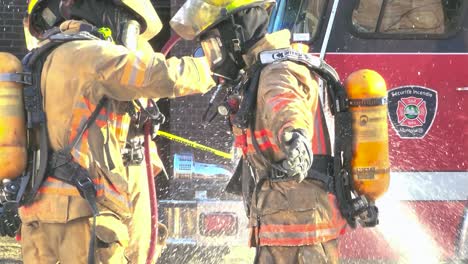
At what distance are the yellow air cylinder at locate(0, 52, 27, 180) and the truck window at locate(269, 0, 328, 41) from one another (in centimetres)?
254

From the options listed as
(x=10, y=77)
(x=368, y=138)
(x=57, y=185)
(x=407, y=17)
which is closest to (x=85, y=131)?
(x=57, y=185)

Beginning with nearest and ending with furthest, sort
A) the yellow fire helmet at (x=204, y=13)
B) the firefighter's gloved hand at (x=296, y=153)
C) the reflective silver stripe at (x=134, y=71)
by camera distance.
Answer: the firefighter's gloved hand at (x=296, y=153) → the reflective silver stripe at (x=134, y=71) → the yellow fire helmet at (x=204, y=13)

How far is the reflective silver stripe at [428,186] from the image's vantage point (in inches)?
219

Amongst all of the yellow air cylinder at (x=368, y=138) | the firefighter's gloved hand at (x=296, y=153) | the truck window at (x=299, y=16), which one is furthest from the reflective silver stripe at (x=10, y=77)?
the truck window at (x=299, y=16)

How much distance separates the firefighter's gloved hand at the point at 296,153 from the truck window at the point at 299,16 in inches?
108

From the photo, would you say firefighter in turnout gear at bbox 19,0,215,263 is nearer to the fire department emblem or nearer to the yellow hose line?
the fire department emblem

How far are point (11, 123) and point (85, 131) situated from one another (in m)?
0.31

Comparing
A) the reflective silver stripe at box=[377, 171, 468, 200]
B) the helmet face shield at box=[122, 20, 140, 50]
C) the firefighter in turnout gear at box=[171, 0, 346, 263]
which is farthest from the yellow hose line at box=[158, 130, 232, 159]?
the firefighter in turnout gear at box=[171, 0, 346, 263]

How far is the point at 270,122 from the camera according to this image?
10.2 ft

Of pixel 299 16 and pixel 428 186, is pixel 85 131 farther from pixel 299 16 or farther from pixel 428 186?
pixel 428 186

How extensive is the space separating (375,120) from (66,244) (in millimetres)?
1423

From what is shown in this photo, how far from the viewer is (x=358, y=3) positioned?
5.64 m

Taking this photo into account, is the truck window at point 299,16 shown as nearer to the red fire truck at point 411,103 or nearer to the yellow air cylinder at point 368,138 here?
the red fire truck at point 411,103

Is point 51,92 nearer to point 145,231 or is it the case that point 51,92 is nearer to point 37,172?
point 37,172
